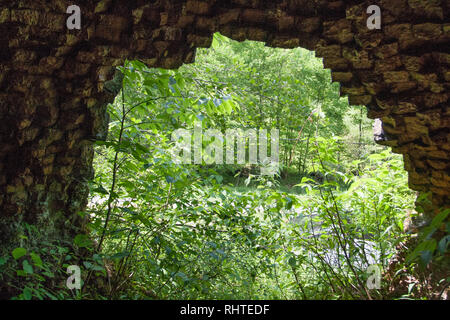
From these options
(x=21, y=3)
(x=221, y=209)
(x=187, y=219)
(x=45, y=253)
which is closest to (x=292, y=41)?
(x=221, y=209)

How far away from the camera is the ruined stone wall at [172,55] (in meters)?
2.06

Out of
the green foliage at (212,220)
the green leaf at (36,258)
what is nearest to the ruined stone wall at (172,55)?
the green foliage at (212,220)

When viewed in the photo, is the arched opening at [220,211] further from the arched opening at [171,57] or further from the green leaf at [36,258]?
the green leaf at [36,258]

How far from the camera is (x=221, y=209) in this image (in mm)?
2529

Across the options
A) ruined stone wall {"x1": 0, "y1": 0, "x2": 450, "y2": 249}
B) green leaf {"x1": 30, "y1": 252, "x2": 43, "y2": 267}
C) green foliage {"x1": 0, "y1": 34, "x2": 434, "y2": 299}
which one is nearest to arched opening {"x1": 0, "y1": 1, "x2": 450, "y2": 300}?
ruined stone wall {"x1": 0, "y1": 0, "x2": 450, "y2": 249}

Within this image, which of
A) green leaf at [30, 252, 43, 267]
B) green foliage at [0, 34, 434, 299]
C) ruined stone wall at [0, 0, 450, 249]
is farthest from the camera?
green foliage at [0, 34, 434, 299]

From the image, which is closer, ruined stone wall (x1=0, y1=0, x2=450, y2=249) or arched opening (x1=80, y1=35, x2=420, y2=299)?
ruined stone wall (x1=0, y1=0, x2=450, y2=249)

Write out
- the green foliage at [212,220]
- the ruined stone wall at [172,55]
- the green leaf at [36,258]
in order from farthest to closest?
the green foliage at [212,220] → the ruined stone wall at [172,55] → the green leaf at [36,258]

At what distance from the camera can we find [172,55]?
2271mm

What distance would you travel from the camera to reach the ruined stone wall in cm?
206

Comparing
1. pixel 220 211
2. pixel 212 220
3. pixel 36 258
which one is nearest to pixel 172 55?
pixel 220 211

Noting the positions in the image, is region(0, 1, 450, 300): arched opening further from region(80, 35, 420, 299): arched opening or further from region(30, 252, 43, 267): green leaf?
region(30, 252, 43, 267): green leaf
